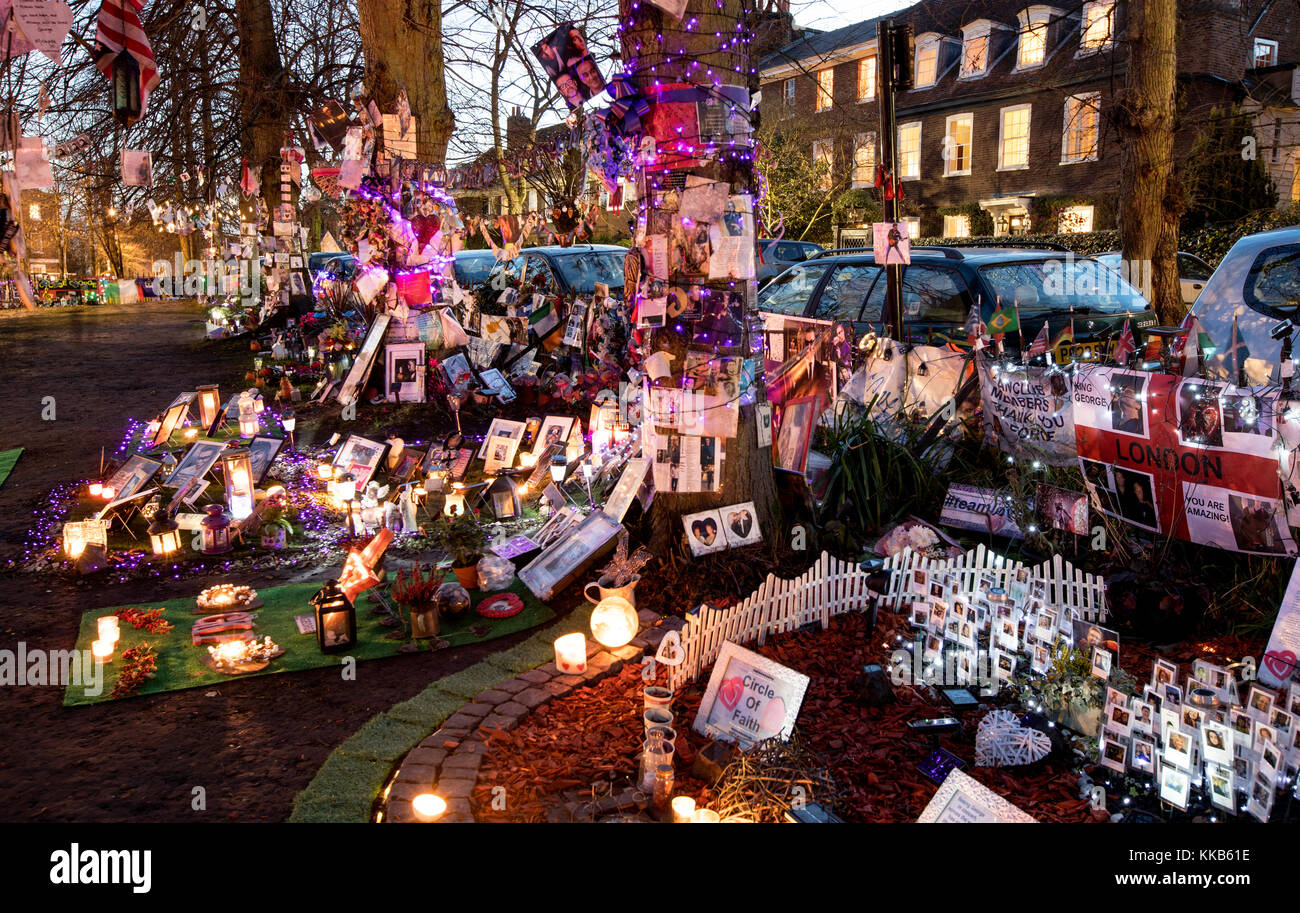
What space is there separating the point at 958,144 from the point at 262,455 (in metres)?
26.9

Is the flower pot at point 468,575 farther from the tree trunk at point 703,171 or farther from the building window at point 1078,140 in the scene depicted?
the building window at point 1078,140

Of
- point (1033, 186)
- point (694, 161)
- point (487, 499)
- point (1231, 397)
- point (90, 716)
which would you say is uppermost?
point (1033, 186)

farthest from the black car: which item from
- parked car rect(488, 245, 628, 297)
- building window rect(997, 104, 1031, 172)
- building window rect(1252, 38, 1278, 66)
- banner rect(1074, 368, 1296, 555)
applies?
building window rect(1252, 38, 1278, 66)

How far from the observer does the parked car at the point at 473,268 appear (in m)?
14.6

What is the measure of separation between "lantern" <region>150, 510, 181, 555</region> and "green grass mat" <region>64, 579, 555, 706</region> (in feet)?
2.78

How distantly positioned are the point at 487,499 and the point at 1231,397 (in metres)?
4.95

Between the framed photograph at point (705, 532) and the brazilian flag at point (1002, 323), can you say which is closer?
the framed photograph at point (705, 532)

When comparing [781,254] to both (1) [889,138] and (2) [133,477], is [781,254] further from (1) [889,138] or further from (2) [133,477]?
(2) [133,477]

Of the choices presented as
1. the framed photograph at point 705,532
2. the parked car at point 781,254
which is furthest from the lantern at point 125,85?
the parked car at point 781,254

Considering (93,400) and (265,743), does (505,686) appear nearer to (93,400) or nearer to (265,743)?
(265,743)

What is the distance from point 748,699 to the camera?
11.5 ft

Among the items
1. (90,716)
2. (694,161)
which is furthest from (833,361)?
(90,716)

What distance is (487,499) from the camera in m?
7.03

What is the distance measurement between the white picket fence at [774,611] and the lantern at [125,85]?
5.92 meters
